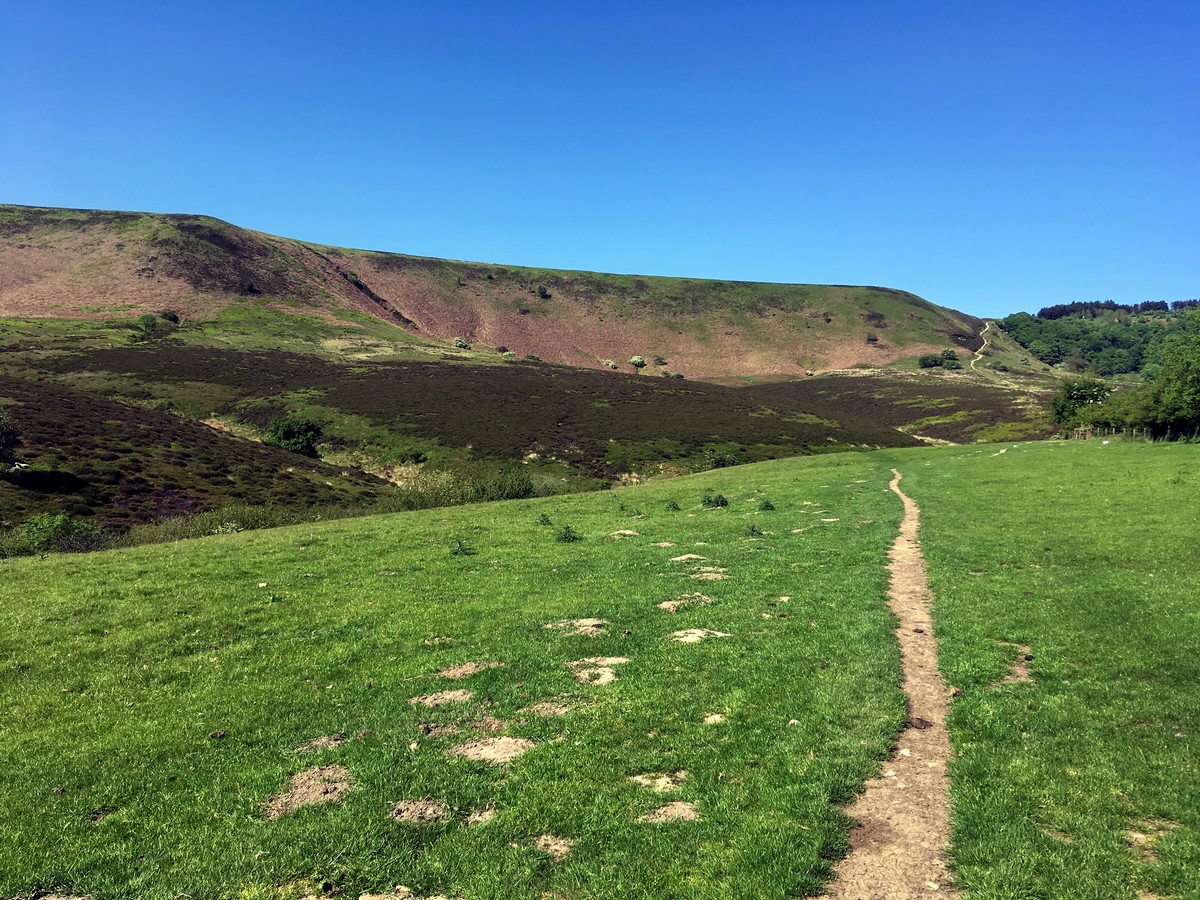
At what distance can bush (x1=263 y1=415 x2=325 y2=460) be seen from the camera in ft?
236

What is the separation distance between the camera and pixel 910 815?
25.0 feet

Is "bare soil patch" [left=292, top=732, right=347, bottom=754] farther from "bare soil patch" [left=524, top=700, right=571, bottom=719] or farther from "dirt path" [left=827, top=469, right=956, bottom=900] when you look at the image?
"dirt path" [left=827, top=469, right=956, bottom=900]

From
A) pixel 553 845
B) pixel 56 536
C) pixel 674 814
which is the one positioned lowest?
pixel 56 536

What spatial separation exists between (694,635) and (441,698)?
6.19 meters

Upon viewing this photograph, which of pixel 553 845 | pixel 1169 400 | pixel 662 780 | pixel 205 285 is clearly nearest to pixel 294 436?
pixel 662 780

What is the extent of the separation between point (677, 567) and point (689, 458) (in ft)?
181

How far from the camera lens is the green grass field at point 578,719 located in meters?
6.74

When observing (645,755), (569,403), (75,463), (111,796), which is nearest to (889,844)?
(645,755)

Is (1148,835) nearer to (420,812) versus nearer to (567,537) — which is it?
(420,812)

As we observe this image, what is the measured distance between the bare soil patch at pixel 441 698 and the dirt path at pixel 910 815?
6881mm

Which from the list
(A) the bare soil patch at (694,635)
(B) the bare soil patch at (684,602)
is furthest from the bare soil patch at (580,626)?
(B) the bare soil patch at (684,602)

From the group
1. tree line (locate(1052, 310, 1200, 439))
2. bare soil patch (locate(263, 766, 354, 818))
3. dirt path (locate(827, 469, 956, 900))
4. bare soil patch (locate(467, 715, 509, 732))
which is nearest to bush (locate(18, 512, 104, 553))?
bare soil patch (locate(263, 766, 354, 818))

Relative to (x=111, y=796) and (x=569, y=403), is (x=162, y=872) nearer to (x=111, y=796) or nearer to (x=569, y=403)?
(x=111, y=796)

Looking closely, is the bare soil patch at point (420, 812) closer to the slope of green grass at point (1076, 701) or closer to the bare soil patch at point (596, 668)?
the bare soil patch at point (596, 668)
